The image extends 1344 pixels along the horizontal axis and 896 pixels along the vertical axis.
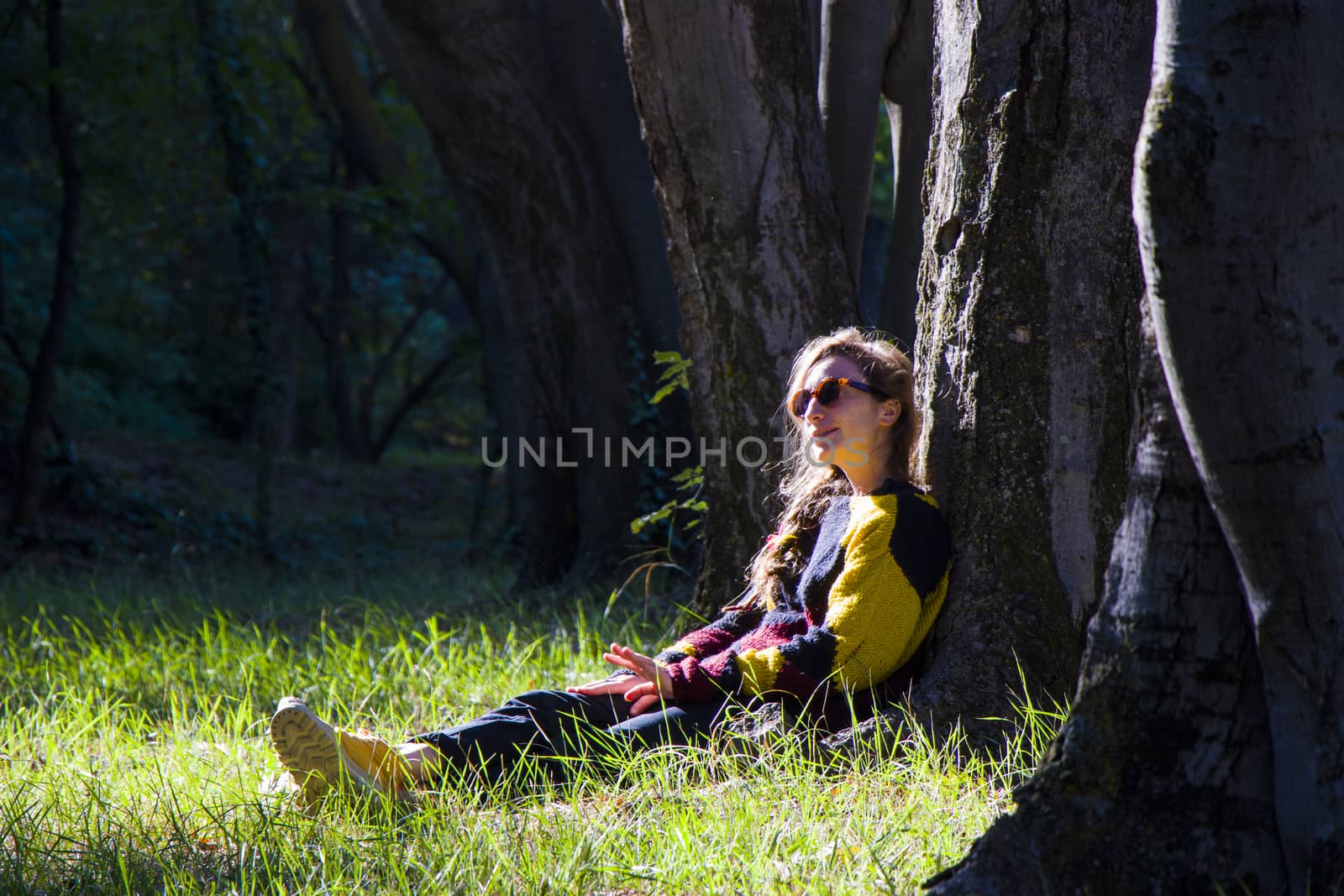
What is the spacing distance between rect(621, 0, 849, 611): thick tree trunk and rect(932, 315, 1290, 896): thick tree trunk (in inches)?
74.7

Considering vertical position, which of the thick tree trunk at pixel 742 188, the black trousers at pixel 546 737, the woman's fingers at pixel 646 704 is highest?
the thick tree trunk at pixel 742 188

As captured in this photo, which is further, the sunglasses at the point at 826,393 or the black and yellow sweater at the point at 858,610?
the sunglasses at the point at 826,393

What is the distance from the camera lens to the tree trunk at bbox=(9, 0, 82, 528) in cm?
904

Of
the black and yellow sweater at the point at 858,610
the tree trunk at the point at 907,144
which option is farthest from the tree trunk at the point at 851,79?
the black and yellow sweater at the point at 858,610

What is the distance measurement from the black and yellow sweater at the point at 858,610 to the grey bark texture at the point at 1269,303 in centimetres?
106

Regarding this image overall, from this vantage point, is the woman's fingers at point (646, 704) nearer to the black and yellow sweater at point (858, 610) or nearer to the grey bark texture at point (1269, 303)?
the black and yellow sweater at point (858, 610)

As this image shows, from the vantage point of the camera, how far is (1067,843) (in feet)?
6.59

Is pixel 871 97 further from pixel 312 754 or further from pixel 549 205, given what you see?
pixel 312 754

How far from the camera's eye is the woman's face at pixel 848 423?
3.13 m

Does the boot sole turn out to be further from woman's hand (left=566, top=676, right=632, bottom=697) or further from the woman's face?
the woman's face

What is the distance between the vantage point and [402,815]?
2826 millimetres

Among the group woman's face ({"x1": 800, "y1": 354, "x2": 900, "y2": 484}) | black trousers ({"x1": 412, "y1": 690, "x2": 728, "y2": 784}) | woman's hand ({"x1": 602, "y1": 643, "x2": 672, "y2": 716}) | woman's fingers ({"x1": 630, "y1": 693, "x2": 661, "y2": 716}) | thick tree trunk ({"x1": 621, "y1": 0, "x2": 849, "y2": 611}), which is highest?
thick tree trunk ({"x1": 621, "y1": 0, "x2": 849, "y2": 611})

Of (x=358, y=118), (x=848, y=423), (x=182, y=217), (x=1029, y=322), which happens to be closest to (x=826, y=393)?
(x=848, y=423)

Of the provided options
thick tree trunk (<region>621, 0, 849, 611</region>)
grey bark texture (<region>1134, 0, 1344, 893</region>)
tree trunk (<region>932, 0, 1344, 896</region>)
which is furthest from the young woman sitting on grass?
grey bark texture (<region>1134, 0, 1344, 893</region>)
